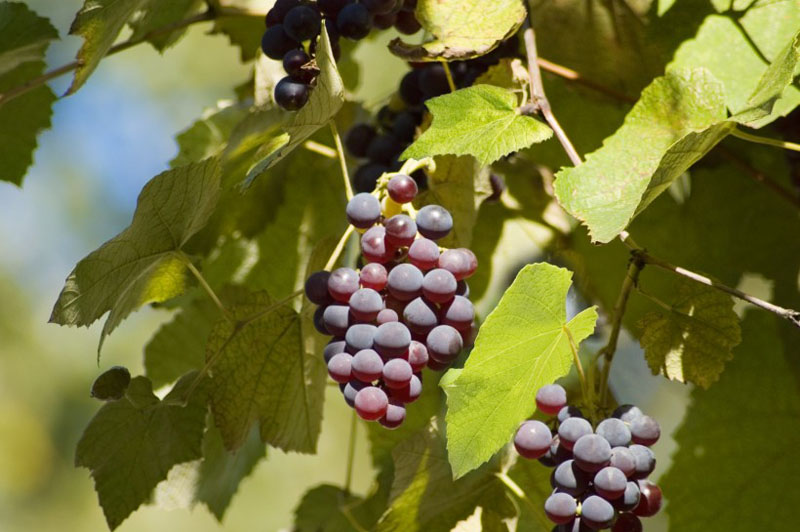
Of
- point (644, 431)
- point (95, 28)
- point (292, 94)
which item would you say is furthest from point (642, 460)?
point (95, 28)

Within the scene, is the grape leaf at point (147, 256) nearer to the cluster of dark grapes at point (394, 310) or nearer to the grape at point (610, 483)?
the cluster of dark grapes at point (394, 310)

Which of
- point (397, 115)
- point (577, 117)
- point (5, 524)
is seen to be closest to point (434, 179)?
point (397, 115)

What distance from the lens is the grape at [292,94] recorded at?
2.83ft

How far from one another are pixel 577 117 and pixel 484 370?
1.68 ft

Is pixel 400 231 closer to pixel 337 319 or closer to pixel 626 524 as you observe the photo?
pixel 337 319

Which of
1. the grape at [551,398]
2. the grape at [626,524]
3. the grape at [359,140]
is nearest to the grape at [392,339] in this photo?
the grape at [551,398]

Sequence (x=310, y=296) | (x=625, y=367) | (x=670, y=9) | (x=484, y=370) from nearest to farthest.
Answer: (x=484, y=370)
(x=310, y=296)
(x=670, y=9)
(x=625, y=367)

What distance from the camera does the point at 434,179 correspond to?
0.97m

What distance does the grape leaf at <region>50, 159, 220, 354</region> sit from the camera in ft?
2.82

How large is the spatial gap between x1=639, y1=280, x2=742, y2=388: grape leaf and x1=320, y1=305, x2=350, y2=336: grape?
0.86 ft

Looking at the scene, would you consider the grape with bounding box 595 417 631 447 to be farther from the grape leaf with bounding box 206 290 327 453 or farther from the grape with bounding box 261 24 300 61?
the grape with bounding box 261 24 300 61

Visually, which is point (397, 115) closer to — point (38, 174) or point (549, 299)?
point (549, 299)

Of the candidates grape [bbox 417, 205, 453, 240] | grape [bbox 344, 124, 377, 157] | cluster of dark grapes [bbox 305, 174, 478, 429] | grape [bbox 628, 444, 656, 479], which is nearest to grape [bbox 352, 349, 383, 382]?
Answer: cluster of dark grapes [bbox 305, 174, 478, 429]

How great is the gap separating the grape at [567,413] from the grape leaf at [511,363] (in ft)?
0.11
